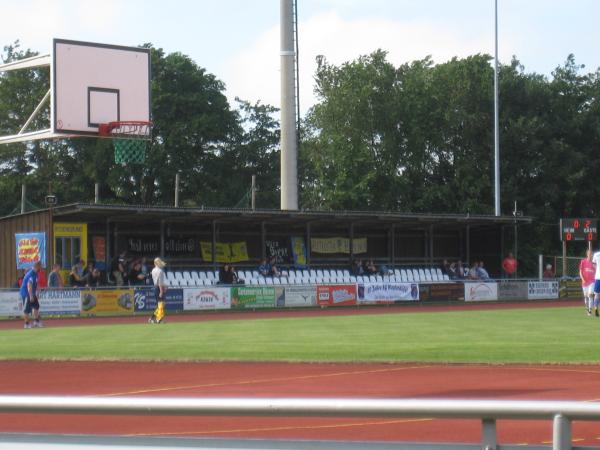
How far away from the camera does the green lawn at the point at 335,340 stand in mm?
18062

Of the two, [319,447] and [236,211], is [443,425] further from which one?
[236,211]

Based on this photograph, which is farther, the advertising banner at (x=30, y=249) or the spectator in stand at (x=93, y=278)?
the advertising banner at (x=30, y=249)

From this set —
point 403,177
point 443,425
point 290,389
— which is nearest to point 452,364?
point 290,389

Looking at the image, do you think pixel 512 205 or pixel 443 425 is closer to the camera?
pixel 443 425

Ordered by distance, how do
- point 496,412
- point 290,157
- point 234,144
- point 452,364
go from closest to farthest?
point 496,412 → point 452,364 → point 290,157 → point 234,144

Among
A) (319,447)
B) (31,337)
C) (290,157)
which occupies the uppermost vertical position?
(290,157)

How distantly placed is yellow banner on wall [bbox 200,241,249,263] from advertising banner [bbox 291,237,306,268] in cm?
236

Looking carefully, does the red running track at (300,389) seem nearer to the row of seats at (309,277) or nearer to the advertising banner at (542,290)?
the row of seats at (309,277)

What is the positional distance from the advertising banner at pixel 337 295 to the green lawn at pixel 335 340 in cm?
888

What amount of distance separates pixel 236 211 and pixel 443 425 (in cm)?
3146

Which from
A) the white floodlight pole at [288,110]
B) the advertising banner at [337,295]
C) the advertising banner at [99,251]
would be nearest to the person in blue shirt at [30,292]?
the advertising banner at [99,251]

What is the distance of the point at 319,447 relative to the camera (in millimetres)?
4160

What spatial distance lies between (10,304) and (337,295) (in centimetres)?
1322

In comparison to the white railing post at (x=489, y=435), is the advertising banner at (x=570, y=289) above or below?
below
